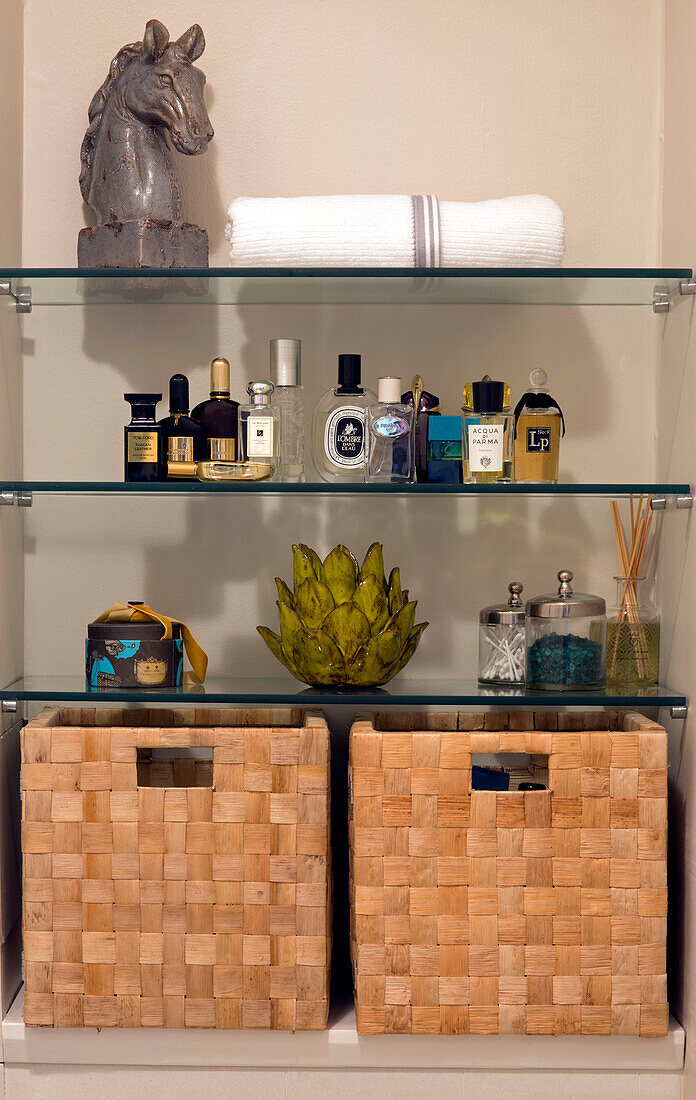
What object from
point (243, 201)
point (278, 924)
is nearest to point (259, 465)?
point (243, 201)

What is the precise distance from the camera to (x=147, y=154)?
130 centimetres

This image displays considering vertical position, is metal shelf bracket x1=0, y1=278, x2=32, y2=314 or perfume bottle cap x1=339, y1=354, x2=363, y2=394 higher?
metal shelf bracket x1=0, y1=278, x2=32, y2=314

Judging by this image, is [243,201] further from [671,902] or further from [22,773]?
[671,902]

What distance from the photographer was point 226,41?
1406 millimetres

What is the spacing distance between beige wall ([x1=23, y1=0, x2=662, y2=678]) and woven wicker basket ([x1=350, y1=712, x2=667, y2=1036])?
280mm

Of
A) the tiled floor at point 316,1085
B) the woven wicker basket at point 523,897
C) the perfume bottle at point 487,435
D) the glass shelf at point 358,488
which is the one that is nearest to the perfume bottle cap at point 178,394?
the glass shelf at point 358,488

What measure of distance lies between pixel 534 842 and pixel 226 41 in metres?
1.15

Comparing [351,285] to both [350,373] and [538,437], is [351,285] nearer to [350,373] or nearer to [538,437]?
[350,373]

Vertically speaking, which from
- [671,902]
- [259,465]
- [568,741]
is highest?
[259,465]

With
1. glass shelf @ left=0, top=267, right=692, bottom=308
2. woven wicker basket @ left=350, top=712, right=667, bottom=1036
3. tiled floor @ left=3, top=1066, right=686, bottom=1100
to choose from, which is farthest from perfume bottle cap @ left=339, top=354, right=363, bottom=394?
tiled floor @ left=3, top=1066, right=686, bottom=1100

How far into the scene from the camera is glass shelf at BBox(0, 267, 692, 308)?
4.06 feet

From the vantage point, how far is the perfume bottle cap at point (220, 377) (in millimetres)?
1290

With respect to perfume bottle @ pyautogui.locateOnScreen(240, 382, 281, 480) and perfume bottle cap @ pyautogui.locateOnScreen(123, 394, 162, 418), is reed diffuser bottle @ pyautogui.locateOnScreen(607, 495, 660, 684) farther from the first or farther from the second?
perfume bottle cap @ pyautogui.locateOnScreen(123, 394, 162, 418)

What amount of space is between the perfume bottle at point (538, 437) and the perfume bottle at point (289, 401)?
284 mm
